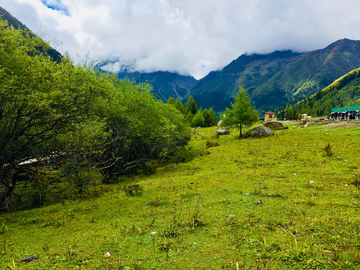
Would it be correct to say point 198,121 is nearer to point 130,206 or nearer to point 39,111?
point 130,206

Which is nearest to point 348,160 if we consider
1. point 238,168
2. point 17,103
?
point 238,168

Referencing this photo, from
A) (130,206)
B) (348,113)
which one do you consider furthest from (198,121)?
(130,206)

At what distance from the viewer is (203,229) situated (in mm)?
A: 7762

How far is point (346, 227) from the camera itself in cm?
687

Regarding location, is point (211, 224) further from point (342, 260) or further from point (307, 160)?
point (307, 160)

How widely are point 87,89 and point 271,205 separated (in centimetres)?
1191

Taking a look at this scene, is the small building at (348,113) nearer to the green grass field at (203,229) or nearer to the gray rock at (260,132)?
the gray rock at (260,132)

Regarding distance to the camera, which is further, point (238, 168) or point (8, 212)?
point (238, 168)

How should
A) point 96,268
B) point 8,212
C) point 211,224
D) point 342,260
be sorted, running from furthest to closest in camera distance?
point 8,212 < point 211,224 < point 96,268 < point 342,260

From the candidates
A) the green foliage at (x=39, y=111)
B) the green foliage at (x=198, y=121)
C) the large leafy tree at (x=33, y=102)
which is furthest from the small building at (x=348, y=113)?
the large leafy tree at (x=33, y=102)

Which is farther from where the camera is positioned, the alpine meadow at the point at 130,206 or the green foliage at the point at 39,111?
the green foliage at the point at 39,111

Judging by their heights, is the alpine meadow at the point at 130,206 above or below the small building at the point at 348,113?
below

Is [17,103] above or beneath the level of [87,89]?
beneath

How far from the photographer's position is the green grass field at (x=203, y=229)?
573 centimetres
